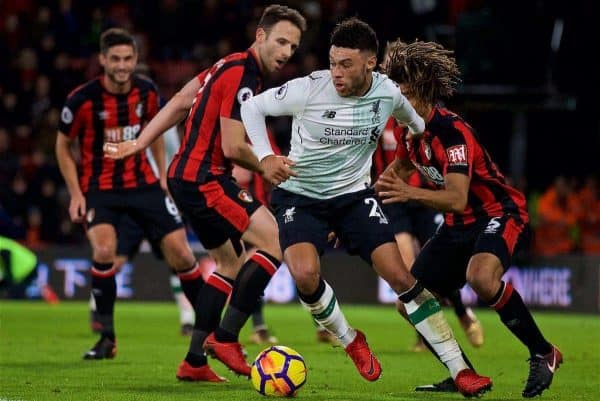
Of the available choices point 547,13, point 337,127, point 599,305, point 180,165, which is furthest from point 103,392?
point 547,13

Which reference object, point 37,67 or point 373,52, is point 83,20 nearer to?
point 37,67

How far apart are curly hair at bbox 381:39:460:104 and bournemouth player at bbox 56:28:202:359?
2.45 meters

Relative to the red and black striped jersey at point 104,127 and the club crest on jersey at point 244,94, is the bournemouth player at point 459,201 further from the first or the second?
the red and black striped jersey at point 104,127

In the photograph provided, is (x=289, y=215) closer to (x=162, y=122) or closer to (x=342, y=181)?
(x=342, y=181)

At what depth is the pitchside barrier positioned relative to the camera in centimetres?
1545

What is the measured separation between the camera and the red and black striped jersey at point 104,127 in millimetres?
9062

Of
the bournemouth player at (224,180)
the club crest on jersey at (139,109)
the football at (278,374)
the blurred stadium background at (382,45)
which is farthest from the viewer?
the blurred stadium background at (382,45)

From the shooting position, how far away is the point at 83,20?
20.0 metres

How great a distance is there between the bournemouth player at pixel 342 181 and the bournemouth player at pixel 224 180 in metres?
0.27

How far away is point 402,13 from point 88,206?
35.4ft

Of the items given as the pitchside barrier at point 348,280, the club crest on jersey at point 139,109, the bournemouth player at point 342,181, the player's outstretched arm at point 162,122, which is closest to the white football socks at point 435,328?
the bournemouth player at point 342,181

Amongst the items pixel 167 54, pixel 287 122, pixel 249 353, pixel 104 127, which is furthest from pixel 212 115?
pixel 167 54

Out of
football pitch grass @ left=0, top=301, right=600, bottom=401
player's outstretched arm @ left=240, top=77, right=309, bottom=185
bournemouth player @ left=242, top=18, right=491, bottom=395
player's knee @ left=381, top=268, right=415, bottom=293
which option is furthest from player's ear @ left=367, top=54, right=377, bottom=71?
football pitch grass @ left=0, top=301, right=600, bottom=401

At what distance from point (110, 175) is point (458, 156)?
323cm
